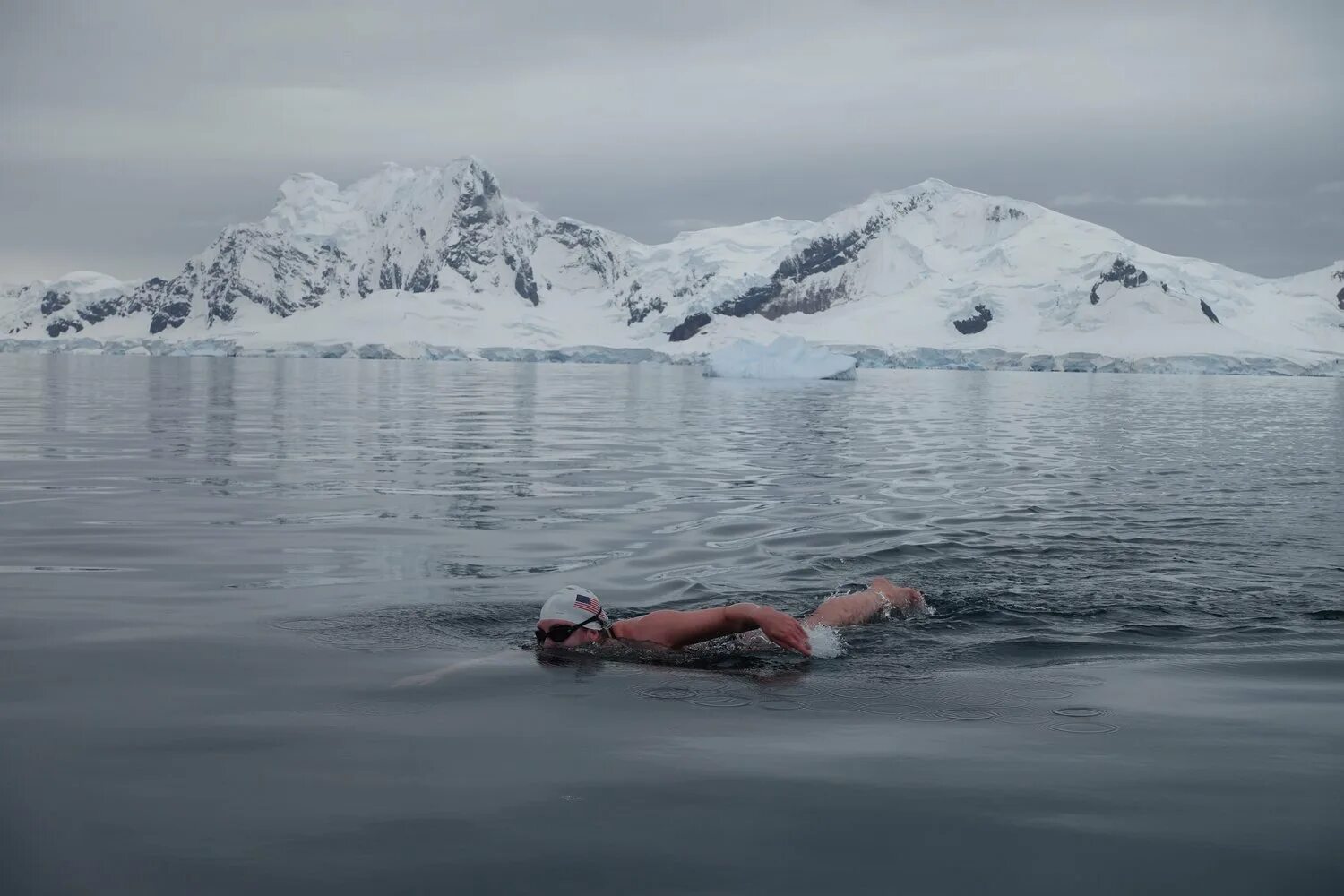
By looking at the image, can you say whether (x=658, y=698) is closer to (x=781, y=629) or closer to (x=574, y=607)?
(x=781, y=629)

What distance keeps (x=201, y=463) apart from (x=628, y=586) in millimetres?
11954

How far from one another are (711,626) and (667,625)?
359 millimetres

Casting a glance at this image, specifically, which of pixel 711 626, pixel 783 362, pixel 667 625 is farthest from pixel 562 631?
pixel 783 362

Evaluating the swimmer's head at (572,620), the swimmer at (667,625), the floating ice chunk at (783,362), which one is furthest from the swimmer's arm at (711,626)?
the floating ice chunk at (783,362)

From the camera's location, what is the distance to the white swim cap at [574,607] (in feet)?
25.7

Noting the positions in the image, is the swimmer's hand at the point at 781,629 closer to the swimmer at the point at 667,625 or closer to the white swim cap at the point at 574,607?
the swimmer at the point at 667,625

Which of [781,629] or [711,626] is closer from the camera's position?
[781,629]

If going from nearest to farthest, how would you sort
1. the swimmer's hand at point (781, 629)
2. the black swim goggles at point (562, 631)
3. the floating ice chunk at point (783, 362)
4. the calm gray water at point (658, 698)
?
1. the calm gray water at point (658, 698)
2. the swimmer's hand at point (781, 629)
3. the black swim goggles at point (562, 631)
4. the floating ice chunk at point (783, 362)

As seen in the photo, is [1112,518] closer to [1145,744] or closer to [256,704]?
[1145,744]

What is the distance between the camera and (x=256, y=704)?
6.51m

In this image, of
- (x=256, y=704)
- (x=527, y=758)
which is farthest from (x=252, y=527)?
(x=527, y=758)

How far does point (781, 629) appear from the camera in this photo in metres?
7.26

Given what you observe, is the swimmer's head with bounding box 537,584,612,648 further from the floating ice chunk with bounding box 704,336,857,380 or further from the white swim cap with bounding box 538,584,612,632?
the floating ice chunk with bounding box 704,336,857,380

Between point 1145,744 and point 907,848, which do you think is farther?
point 1145,744
